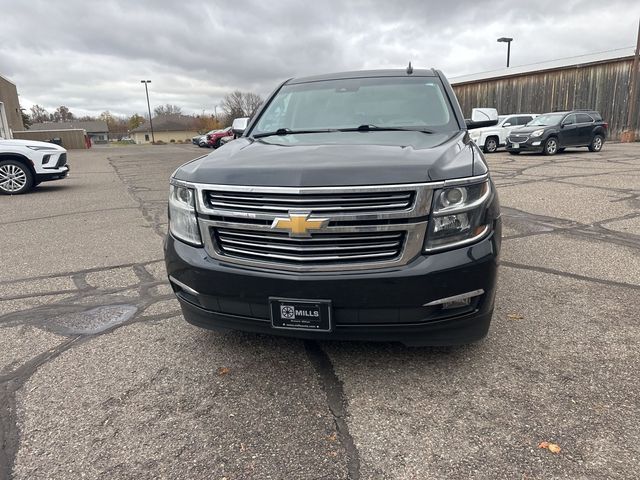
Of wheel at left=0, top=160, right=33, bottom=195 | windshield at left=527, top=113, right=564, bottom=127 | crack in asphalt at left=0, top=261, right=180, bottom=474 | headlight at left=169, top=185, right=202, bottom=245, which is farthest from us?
windshield at left=527, top=113, right=564, bottom=127

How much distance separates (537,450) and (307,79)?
12.2 ft

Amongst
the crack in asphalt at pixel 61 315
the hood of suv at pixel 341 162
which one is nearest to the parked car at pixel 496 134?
the crack in asphalt at pixel 61 315

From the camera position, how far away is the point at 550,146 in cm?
1747

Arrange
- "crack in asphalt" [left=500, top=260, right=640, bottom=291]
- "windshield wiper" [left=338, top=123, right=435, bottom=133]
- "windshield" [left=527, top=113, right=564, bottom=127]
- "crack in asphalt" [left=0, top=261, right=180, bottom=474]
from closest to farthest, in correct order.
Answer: "crack in asphalt" [left=0, top=261, right=180, bottom=474]
"windshield wiper" [left=338, top=123, right=435, bottom=133]
"crack in asphalt" [left=500, top=260, right=640, bottom=291]
"windshield" [left=527, top=113, right=564, bottom=127]

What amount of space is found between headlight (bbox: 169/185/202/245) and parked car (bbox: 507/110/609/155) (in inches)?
680

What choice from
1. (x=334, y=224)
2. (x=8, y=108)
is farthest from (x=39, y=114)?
(x=334, y=224)

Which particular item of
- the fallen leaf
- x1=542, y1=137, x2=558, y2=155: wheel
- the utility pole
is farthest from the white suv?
the utility pole

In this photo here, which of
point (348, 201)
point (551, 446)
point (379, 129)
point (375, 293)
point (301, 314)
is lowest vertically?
point (551, 446)

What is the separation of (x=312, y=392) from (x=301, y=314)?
18.4 inches

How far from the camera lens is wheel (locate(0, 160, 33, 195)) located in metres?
10.1

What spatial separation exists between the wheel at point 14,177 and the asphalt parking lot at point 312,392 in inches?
277

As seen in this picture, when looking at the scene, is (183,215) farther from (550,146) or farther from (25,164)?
(550,146)

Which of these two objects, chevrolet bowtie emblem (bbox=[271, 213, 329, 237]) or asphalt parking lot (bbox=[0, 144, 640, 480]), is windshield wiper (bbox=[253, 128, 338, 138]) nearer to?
chevrolet bowtie emblem (bbox=[271, 213, 329, 237])

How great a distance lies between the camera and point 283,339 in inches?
121
